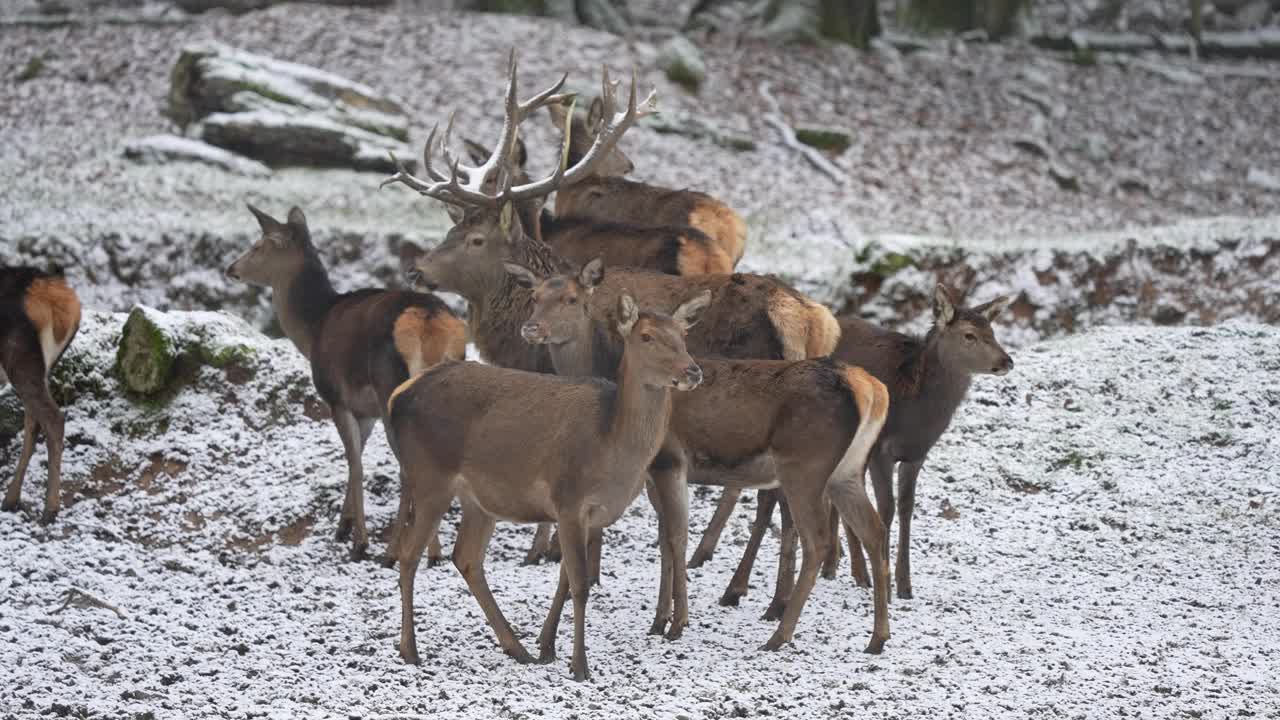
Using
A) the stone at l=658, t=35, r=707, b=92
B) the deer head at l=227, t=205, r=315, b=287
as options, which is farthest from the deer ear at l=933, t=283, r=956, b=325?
the stone at l=658, t=35, r=707, b=92

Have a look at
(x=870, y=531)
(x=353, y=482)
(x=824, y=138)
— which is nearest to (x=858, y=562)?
(x=870, y=531)

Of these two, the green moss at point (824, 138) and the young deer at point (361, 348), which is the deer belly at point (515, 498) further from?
the green moss at point (824, 138)

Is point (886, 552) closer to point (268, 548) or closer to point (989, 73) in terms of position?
point (268, 548)

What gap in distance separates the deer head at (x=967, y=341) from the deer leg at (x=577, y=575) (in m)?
2.66

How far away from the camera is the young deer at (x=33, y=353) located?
8805mm

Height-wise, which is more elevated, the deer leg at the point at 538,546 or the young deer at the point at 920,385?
the young deer at the point at 920,385

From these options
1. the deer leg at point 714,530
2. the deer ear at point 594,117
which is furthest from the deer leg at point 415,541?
the deer ear at point 594,117

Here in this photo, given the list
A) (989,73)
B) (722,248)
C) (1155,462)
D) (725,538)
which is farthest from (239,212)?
(989,73)

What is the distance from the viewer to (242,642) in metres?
7.25

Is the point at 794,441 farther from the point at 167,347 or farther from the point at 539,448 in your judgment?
the point at 167,347

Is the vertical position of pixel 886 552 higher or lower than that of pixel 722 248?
lower

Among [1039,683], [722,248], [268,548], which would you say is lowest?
[268,548]

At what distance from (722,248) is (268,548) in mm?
3664

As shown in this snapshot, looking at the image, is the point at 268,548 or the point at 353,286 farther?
the point at 353,286
